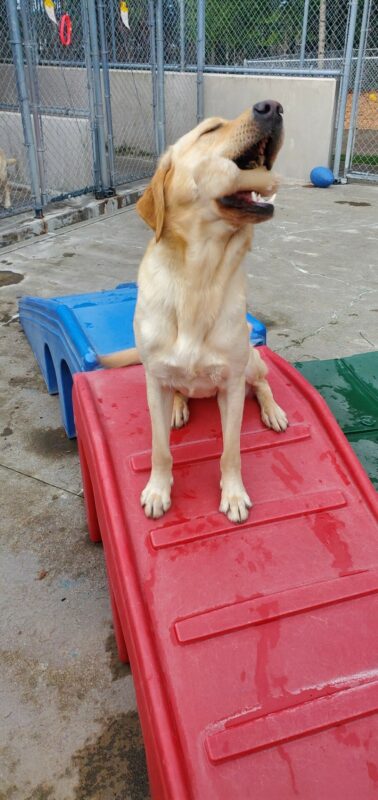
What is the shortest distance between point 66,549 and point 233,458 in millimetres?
983

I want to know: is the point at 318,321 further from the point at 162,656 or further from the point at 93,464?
the point at 162,656

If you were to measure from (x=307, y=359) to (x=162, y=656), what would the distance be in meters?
2.69

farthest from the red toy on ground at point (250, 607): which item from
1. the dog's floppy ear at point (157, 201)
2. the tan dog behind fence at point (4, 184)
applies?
the tan dog behind fence at point (4, 184)

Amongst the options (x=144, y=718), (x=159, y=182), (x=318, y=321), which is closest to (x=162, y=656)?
(x=144, y=718)

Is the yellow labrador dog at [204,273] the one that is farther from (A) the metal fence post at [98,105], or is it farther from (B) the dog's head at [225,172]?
(A) the metal fence post at [98,105]

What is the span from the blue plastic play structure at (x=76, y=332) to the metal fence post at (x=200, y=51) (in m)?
6.88

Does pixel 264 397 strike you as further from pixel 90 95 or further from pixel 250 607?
pixel 90 95

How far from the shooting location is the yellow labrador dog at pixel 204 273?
1607 mm

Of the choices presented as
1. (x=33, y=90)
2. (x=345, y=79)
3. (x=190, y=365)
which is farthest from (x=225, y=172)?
(x=345, y=79)

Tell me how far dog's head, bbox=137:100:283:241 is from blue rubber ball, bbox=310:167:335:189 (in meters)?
7.78

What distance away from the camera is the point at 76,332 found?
2.90 metres

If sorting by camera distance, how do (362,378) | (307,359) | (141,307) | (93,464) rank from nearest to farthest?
(141,307) < (93,464) < (362,378) < (307,359)

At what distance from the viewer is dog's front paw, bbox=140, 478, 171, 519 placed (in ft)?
6.43

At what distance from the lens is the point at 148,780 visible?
1.69 meters
